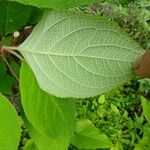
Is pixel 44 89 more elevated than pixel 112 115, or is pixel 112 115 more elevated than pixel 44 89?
pixel 44 89

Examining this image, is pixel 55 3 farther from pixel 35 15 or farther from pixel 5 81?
pixel 5 81

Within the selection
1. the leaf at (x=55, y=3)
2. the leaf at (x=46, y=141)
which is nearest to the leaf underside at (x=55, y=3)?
the leaf at (x=55, y=3)

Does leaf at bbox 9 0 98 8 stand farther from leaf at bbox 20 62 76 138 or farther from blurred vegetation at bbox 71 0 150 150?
blurred vegetation at bbox 71 0 150 150

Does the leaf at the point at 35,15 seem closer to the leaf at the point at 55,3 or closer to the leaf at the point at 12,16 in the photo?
the leaf at the point at 12,16

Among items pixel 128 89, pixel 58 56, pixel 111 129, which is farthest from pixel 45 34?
pixel 128 89

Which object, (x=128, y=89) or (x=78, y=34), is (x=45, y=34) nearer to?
(x=78, y=34)

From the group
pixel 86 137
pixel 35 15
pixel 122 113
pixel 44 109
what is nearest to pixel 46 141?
pixel 44 109
